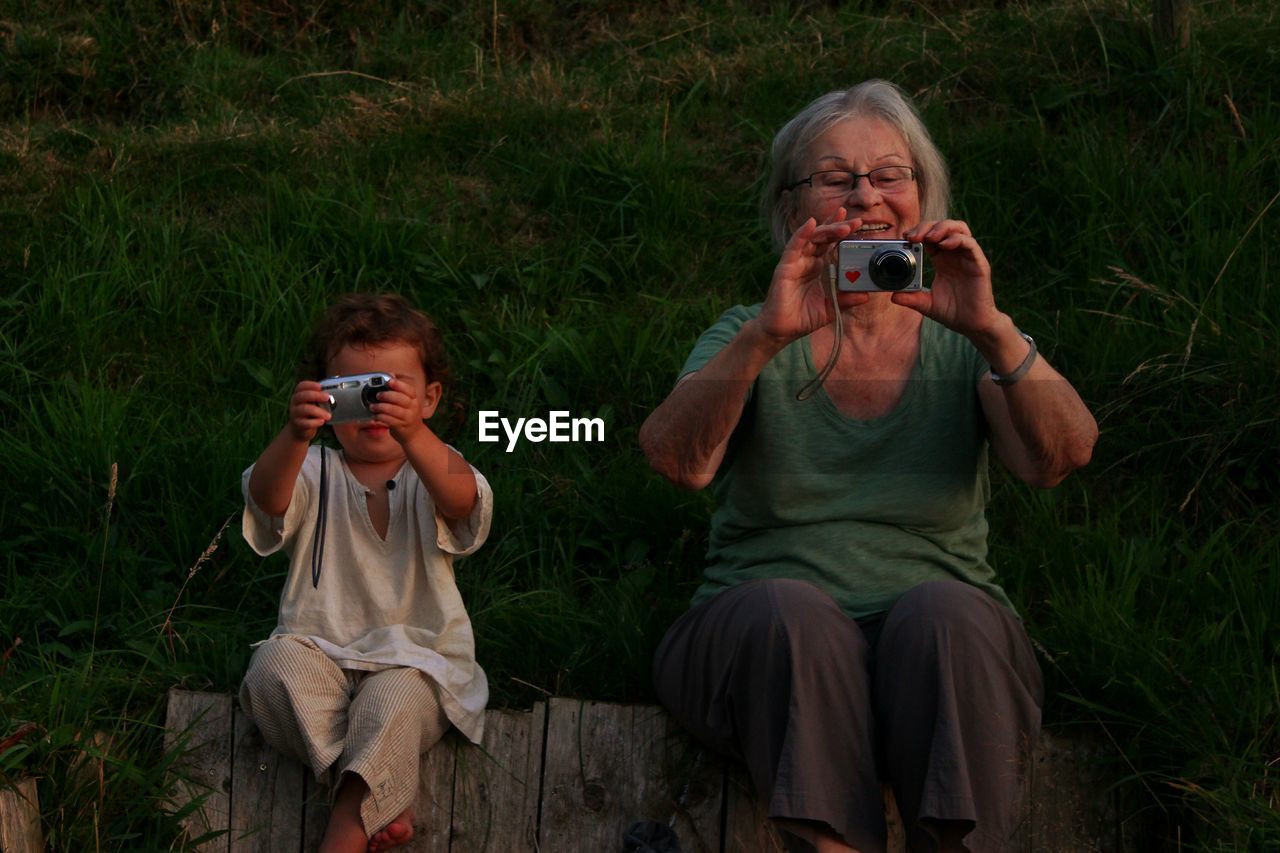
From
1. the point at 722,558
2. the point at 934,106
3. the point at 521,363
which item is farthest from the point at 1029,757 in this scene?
the point at 934,106

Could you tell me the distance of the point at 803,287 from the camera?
2.82m

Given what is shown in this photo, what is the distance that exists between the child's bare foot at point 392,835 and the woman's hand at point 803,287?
3.68 feet

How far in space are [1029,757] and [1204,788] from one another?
0.31 meters

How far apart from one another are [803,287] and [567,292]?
176 centimetres

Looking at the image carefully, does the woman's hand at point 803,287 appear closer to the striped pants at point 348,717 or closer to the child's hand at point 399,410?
the child's hand at point 399,410

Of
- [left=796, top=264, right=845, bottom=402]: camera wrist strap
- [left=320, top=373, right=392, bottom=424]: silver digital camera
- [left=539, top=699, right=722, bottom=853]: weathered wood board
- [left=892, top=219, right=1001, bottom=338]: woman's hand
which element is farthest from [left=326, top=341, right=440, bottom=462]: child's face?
[left=892, top=219, right=1001, bottom=338]: woman's hand

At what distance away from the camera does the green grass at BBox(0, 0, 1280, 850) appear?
3221mm

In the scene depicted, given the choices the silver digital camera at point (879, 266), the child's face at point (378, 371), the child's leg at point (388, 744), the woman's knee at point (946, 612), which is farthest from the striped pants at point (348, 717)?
the silver digital camera at point (879, 266)

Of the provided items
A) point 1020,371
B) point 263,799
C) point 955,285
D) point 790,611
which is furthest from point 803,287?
point 263,799

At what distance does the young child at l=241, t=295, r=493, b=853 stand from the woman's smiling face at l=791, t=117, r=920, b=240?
82 cm

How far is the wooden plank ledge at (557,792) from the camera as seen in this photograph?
3006mm

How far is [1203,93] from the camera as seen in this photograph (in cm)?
478

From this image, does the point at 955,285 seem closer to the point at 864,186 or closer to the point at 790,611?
the point at 864,186

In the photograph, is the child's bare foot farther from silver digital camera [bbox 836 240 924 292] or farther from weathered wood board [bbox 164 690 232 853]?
silver digital camera [bbox 836 240 924 292]
